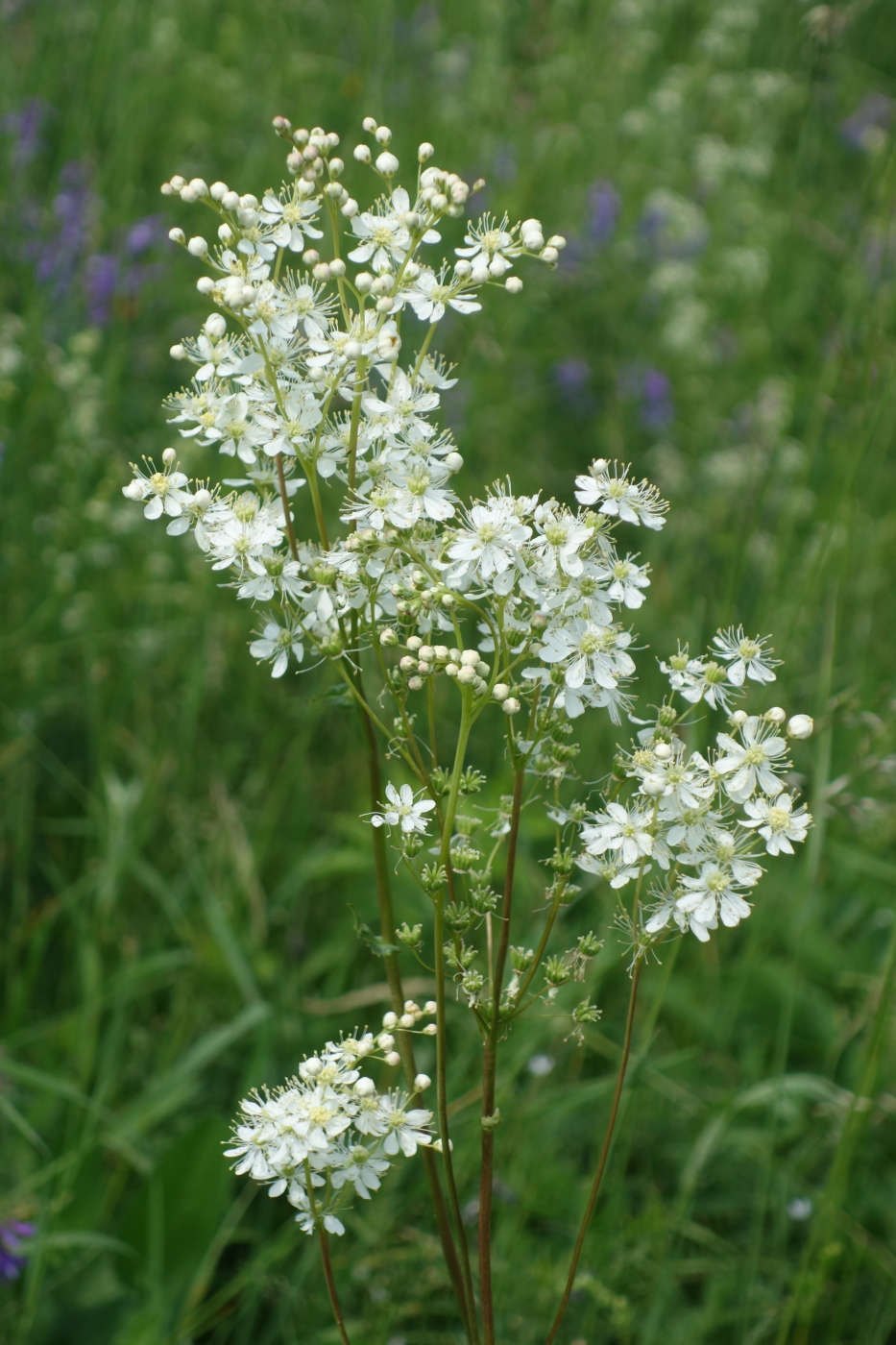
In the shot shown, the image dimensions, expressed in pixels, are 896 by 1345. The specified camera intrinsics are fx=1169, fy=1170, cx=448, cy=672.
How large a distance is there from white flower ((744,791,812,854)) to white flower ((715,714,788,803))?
16 millimetres

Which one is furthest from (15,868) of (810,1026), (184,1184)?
(810,1026)

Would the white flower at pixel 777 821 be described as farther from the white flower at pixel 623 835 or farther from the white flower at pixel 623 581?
the white flower at pixel 623 581

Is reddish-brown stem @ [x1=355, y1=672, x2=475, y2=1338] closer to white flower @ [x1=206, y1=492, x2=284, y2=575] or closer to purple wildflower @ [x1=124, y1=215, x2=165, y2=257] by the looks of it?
white flower @ [x1=206, y1=492, x2=284, y2=575]

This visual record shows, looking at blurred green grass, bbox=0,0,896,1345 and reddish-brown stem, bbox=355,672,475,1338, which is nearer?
reddish-brown stem, bbox=355,672,475,1338

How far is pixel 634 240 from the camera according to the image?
6.46 meters

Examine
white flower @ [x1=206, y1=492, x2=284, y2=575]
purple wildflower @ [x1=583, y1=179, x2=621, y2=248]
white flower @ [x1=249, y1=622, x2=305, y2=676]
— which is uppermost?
purple wildflower @ [x1=583, y1=179, x2=621, y2=248]

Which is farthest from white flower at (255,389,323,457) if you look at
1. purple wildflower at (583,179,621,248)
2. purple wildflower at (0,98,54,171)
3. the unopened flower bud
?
purple wildflower at (583,179,621,248)

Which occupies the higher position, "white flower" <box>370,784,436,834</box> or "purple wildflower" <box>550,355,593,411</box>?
"purple wildflower" <box>550,355,593,411</box>

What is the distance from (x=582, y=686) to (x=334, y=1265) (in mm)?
1857

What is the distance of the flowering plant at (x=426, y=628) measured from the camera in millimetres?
1424

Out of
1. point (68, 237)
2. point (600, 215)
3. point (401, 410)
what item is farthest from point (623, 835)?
point (600, 215)

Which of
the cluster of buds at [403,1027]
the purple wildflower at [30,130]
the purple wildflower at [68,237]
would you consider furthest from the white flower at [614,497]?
the purple wildflower at [30,130]

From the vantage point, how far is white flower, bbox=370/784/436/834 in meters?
1.48

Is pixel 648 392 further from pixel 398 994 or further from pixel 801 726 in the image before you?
pixel 398 994
